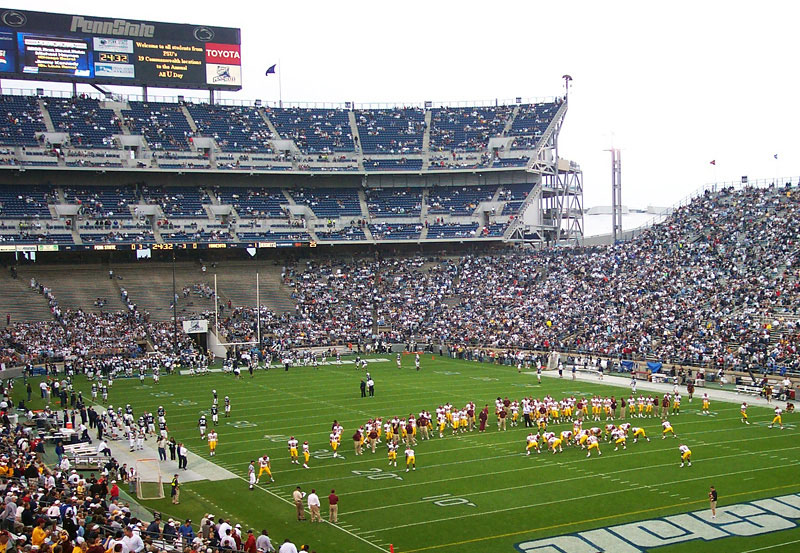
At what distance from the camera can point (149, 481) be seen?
21.3 metres

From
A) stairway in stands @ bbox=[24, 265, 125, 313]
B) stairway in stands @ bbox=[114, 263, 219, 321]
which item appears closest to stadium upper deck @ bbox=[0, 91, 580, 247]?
stairway in stands @ bbox=[24, 265, 125, 313]

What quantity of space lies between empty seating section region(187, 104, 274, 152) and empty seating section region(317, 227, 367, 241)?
810 cm

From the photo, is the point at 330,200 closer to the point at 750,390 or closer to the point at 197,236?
the point at 197,236

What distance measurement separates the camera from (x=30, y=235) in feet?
174

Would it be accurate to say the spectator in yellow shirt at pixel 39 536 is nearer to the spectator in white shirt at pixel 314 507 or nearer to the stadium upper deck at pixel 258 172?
the spectator in white shirt at pixel 314 507

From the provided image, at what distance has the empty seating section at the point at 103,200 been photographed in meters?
56.7

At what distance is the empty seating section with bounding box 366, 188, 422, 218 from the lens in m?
64.5

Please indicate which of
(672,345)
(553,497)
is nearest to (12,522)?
(553,497)

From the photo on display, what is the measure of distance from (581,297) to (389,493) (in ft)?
110

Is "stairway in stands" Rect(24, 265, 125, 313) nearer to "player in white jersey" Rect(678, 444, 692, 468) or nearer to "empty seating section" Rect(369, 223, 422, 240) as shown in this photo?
"empty seating section" Rect(369, 223, 422, 240)

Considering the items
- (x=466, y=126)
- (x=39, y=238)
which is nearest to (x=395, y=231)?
(x=466, y=126)

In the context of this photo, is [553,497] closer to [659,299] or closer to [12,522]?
[12,522]

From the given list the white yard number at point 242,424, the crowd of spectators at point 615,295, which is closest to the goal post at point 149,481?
the white yard number at point 242,424

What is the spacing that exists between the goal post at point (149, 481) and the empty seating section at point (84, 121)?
39875 mm
